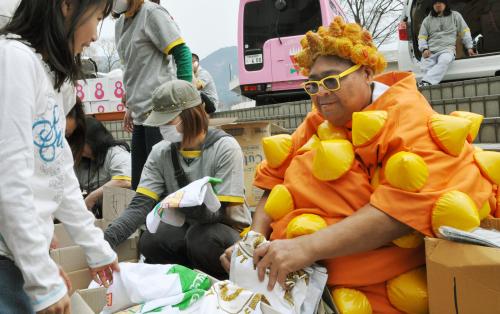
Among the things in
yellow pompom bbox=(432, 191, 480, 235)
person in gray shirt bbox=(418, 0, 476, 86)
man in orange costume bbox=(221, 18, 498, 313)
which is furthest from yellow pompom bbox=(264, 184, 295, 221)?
person in gray shirt bbox=(418, 0, 476, 86)

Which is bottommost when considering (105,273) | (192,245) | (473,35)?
(192,245)

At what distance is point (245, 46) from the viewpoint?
8055 mm

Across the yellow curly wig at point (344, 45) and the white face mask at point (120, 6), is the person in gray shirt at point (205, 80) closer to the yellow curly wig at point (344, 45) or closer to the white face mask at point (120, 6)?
the white face mask at point (120, 6)

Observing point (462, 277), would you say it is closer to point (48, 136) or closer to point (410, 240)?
point (410, 240)

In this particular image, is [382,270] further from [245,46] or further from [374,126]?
[245,46]

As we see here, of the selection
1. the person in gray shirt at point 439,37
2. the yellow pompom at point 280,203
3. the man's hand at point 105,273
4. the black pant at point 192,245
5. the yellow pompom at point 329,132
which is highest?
the person in gray shirt at point 439,37

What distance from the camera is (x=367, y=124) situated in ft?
4.81

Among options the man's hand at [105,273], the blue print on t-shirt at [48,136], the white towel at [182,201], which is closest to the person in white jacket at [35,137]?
the blue print on t-shirt at [48,136]

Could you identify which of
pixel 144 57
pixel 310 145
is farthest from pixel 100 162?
pixel 310 145

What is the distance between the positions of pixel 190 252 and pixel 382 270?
40.7 inches

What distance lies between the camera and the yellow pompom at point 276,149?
1.81 metres

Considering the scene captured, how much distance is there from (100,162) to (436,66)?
4.25m

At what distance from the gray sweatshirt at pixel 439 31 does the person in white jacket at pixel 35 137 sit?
5.61 metres

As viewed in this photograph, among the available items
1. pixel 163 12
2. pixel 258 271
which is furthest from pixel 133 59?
pixel 258 271
